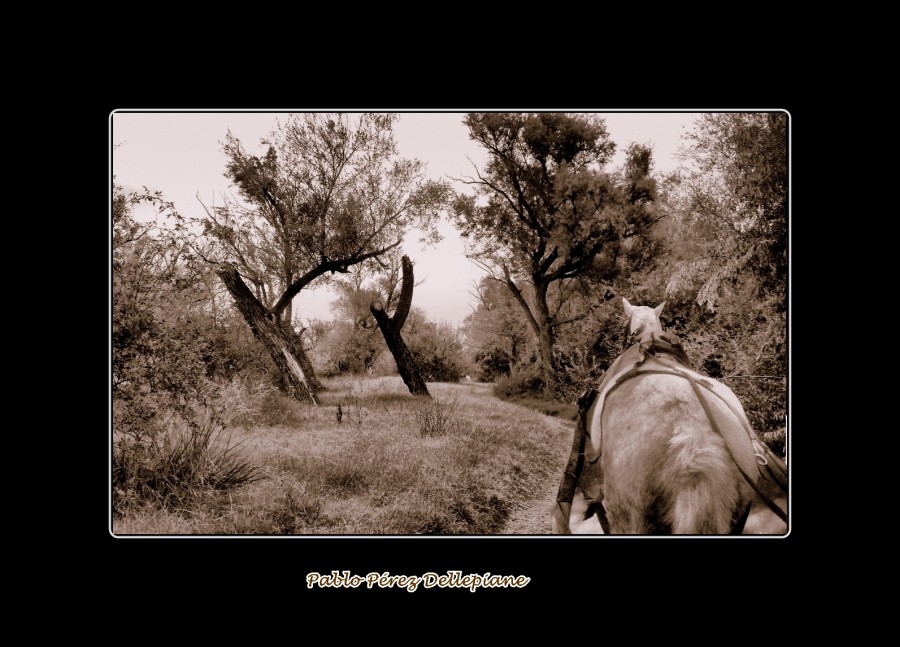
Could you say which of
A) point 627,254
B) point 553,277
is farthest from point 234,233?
point 627,254

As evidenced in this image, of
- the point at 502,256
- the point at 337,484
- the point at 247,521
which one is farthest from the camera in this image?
the point at 502,256

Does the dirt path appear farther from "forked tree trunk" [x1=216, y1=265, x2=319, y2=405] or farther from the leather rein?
"forked tree trunk" [x1=216, y1=265, x2=319, y2=405]

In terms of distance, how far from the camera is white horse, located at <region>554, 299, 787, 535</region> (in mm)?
2633

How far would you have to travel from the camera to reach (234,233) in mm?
3879

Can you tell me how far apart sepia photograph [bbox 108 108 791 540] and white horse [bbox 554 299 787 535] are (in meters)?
0.02

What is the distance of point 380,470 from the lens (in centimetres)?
356

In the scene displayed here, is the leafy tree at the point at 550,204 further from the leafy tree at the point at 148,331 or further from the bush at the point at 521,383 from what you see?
the leafy tree at the point at 148,331

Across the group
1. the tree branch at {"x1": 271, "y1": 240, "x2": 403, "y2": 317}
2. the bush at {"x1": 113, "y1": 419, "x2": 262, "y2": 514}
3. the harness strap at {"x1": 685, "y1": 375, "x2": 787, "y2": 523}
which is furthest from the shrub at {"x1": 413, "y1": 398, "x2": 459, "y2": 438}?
the harness strap at {"x1": 685, "y1": 375, "x2": 787, "y2": 523}

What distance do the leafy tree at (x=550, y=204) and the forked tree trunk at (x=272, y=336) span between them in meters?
1.97

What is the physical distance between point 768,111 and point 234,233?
15.0 ft

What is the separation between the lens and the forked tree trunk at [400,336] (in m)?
4.12

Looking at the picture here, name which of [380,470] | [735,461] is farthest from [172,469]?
[735,461]

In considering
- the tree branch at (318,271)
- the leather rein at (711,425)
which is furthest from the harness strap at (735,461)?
the tree branch at (318,271)

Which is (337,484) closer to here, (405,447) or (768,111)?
(405,447)
